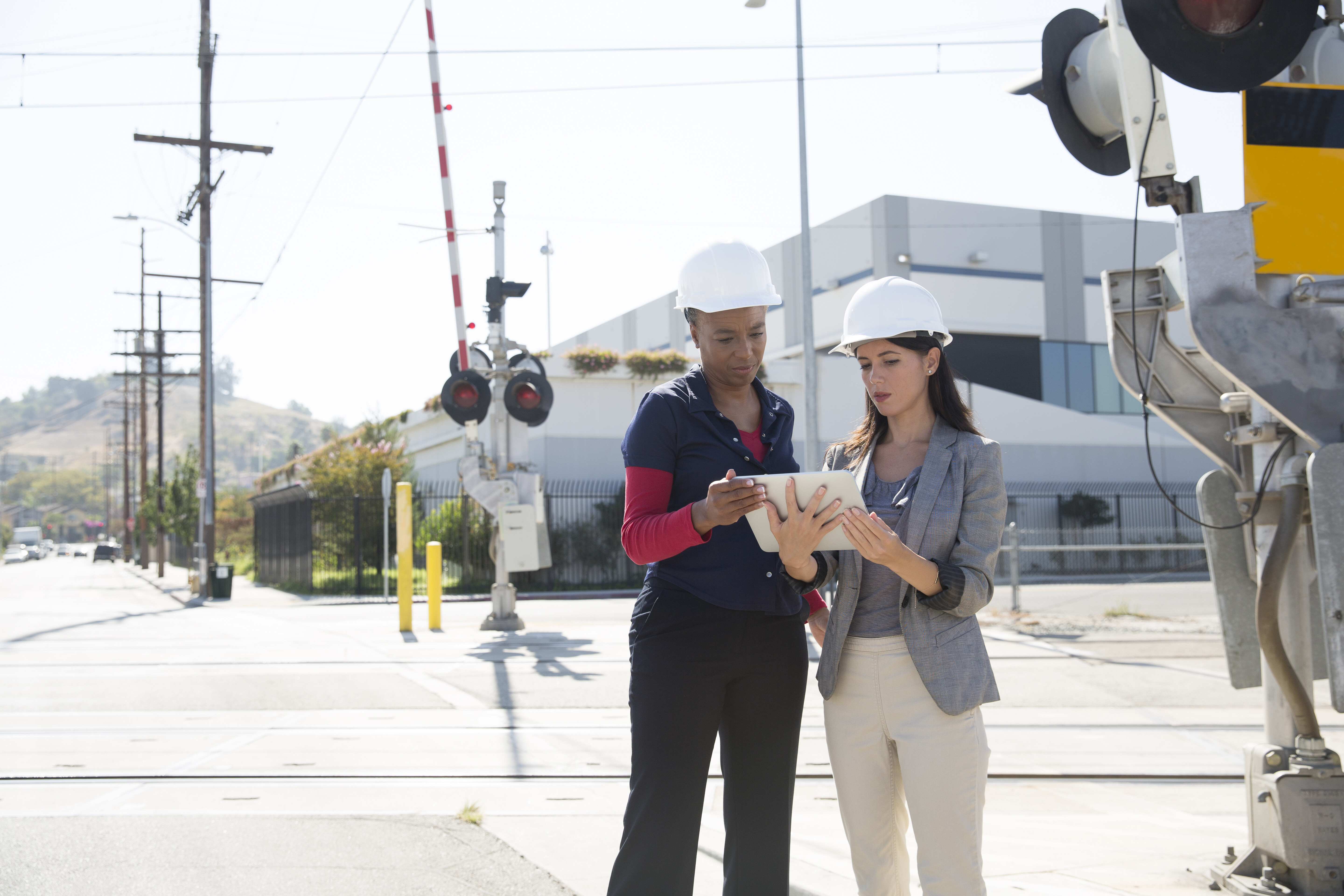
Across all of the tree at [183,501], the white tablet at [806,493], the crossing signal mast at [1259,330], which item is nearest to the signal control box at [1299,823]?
the crossing signal mast at [1259,330]

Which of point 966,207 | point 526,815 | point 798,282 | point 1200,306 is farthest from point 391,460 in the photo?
point 1200,306

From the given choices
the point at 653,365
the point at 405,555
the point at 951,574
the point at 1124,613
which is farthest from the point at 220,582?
the point at 951,574

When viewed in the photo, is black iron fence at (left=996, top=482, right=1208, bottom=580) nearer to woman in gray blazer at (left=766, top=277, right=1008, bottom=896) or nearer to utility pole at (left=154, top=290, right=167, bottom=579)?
→ woman in gray blazer at (left=766, top=277, right=1008, bottom=896)

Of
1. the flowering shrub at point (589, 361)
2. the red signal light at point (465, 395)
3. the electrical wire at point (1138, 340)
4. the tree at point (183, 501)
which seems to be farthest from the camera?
the tree at point (183, 501)

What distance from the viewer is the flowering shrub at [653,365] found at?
25.1 meters

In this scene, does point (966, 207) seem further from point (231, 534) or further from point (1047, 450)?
point (231, 534)

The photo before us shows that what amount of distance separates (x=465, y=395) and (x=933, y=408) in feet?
33.4

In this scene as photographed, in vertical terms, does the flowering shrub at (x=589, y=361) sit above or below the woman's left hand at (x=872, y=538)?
above

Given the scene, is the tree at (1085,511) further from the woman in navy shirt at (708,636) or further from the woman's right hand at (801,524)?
the woman's right hand at (801,524)

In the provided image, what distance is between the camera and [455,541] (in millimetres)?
23250

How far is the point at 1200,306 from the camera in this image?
3.16 meters

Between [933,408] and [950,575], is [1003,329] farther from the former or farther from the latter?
[950,575]

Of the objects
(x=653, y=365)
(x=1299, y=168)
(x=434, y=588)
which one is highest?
(x=653, y=365)

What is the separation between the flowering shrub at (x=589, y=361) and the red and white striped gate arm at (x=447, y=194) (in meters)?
12.0
